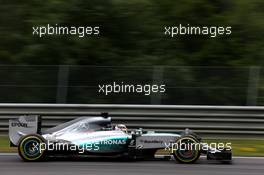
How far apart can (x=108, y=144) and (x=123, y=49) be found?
7.19m

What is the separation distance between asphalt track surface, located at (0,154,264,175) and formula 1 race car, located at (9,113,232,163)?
164mm

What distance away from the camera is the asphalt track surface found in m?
10.5

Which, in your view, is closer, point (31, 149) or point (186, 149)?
point (186, 149)

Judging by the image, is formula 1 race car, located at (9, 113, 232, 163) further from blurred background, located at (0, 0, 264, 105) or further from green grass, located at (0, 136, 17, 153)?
blurred background, located at (0, 0, 264, 105)

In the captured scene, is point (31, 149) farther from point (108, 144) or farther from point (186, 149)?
point (186, 149)

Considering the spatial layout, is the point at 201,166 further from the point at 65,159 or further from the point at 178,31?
the point at 178,31

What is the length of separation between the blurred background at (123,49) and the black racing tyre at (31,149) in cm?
392

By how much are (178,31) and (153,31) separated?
2.74 ft

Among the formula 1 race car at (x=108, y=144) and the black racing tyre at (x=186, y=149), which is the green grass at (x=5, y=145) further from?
the black racing tyre at (x=186, y=149)

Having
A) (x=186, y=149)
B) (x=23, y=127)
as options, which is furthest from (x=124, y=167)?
(x=23, y=127)

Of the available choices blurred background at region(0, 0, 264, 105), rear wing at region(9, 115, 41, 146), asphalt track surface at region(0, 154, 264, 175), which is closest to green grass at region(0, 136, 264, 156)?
blurred background at region(0, 0, 264, 105)

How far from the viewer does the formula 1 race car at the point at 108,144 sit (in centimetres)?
1162

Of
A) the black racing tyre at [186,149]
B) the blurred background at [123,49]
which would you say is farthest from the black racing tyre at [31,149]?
the blurred background at [123,49]

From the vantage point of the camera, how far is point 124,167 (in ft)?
36.5
